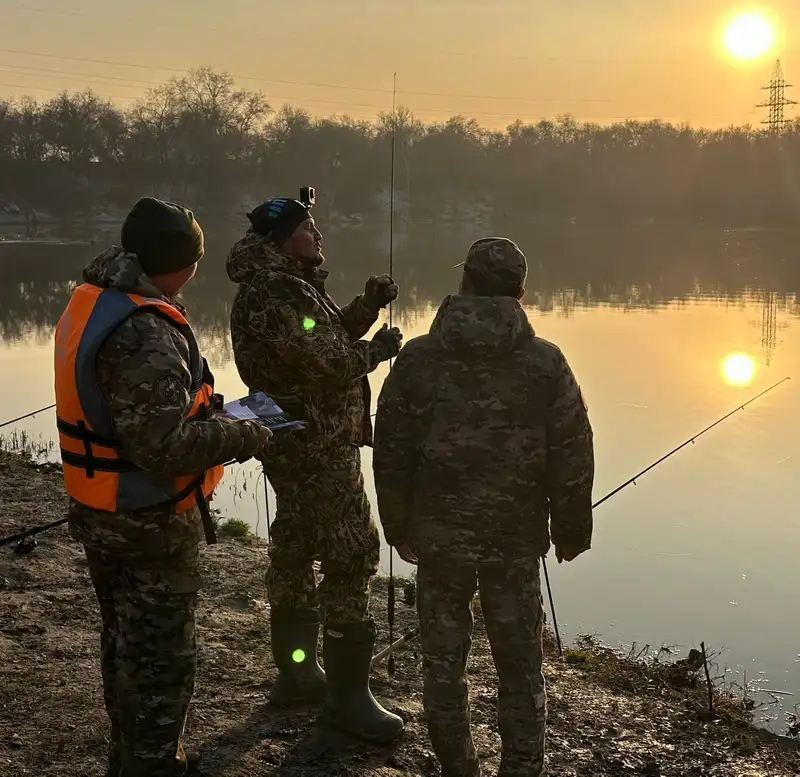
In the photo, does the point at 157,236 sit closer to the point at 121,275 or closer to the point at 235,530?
the point at 121,275

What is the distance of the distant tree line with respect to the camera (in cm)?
7344

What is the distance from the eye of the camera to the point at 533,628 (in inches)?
118

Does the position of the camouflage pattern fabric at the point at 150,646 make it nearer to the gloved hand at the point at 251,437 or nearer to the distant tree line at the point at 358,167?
the gloved hand at the point at 251,437

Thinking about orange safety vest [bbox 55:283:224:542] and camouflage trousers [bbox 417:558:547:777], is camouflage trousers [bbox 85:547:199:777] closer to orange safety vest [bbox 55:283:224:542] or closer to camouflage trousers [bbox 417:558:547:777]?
orange safety vest [bbox 55:283:224:542]

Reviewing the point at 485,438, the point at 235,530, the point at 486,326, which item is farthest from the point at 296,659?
the point at 235,530

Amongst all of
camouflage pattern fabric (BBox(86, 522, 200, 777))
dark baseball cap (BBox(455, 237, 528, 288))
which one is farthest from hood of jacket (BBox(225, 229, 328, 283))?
camouflage pattern fabric (BBox(86, 522, 200, 777))

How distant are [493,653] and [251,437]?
1.12 m

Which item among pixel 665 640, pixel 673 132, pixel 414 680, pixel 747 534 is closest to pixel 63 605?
pixel 414 680

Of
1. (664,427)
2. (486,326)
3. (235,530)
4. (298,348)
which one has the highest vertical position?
(486,326)

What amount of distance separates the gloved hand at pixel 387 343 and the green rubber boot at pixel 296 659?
116cm

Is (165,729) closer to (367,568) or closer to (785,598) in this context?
(367,568)

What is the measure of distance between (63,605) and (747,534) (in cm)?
524

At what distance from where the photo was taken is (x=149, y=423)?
8.19 feet

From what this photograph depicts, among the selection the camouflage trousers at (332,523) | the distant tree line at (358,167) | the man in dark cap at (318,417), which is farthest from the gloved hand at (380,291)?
the distant tree line at (358,167)
